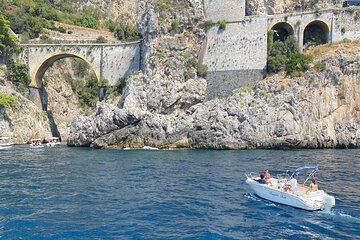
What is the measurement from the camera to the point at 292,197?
66.8 feet

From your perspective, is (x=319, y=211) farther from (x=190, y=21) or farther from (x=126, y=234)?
(x=190, y=21)

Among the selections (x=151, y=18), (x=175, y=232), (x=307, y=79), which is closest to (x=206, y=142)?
(x=307, y=79)

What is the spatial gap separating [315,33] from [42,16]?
163ft

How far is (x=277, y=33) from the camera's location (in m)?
56.9

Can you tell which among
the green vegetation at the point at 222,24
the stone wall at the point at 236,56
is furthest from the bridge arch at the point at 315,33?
the green vegetation at the point at 222,24

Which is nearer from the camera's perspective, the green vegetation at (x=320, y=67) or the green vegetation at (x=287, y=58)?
the green vegetation at (x=320, y=67)

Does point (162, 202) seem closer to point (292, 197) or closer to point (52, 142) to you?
point (292, 197)

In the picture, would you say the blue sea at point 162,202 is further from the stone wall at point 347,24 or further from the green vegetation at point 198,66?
the stone wall at point 347,24

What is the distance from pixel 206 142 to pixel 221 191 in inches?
904

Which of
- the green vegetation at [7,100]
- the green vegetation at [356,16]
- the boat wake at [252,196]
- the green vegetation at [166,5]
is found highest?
the green vegetation at [166,5]

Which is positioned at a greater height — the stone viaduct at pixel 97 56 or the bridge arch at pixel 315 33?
the bridge arch at pixel 315 33

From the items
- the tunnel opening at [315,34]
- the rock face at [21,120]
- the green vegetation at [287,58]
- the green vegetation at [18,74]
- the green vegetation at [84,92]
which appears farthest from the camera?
the green vegetation at [84,92]

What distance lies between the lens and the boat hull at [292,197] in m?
19.5

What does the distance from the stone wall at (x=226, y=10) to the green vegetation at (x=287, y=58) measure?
562cm
